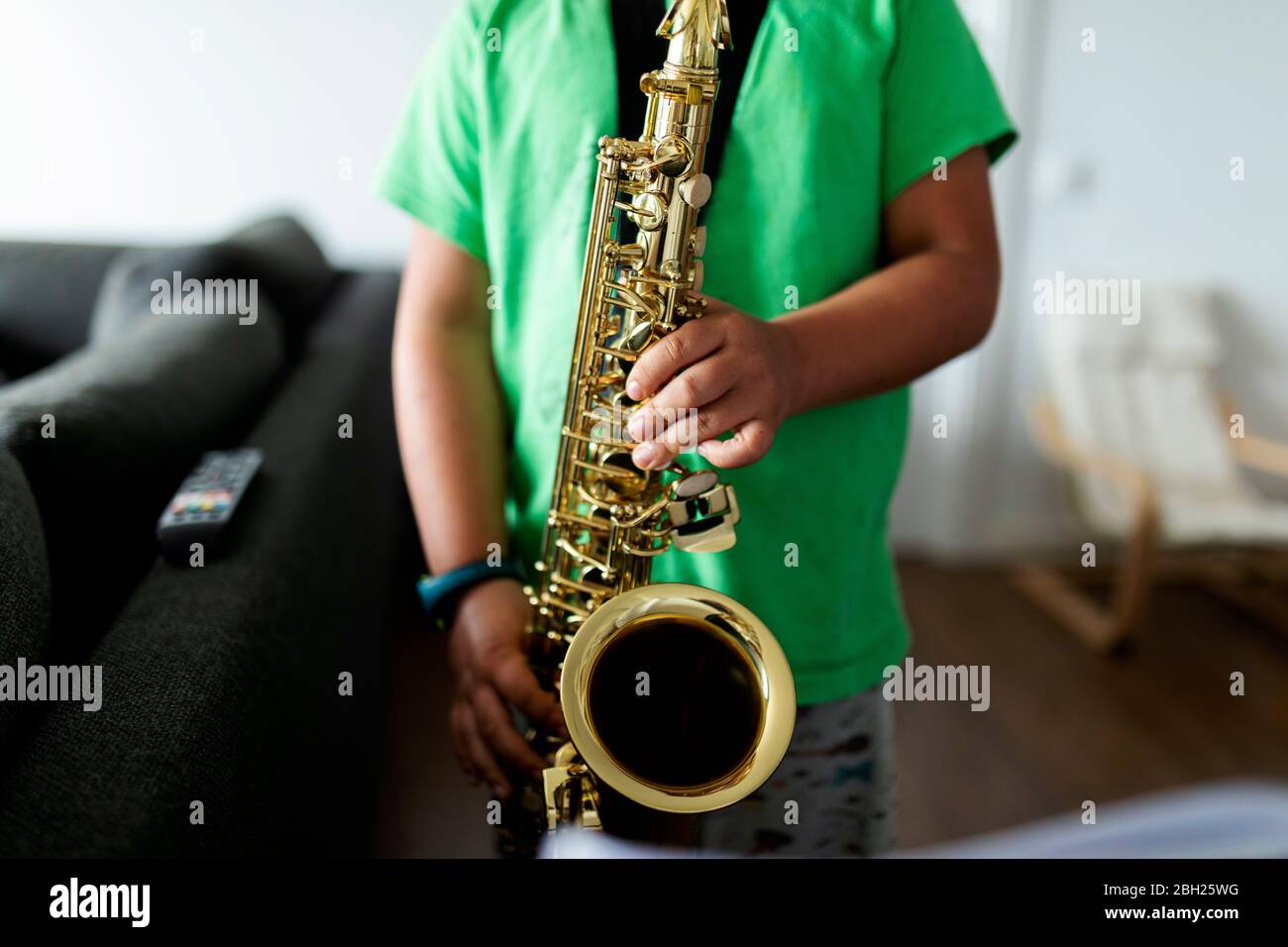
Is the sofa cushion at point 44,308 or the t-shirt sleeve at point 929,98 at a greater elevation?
the sofa cushion at point 44,308

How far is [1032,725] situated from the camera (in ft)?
6.98

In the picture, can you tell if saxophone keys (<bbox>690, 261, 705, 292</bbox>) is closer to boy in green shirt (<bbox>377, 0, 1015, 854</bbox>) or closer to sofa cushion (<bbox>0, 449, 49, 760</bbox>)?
boy in green shirt (<bbox>377, 0, 1015, 854</bbox>)

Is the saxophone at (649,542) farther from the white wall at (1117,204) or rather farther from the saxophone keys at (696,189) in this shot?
the white wall at (1117,204)

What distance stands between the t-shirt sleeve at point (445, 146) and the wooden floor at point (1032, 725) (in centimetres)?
120

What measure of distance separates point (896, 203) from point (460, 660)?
0.54m

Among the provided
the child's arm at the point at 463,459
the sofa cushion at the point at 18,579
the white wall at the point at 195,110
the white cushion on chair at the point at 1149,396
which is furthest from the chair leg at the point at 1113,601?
the sofa cushion at the point at 18,579

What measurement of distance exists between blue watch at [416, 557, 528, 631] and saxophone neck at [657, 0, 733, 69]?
1.45 ft

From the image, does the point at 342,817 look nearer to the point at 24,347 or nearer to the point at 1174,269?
the point at 24,347

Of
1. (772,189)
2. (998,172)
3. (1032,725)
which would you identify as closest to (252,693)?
(772,189)

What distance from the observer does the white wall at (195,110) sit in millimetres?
2322

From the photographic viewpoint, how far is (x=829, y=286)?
0.75m

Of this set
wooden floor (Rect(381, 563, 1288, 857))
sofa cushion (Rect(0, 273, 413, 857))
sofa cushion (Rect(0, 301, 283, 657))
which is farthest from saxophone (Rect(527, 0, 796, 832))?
wooden floor (Rect(381, 563, 1288, 857))

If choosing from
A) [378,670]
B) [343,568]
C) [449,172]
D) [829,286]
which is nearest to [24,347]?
[378,670]
